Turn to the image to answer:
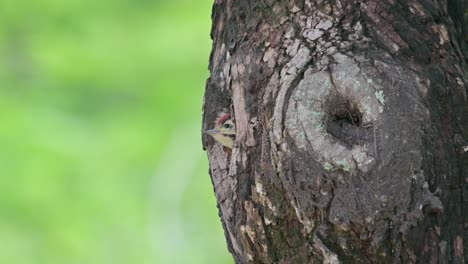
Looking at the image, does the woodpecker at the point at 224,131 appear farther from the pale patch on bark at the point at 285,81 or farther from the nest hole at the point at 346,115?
the nest hole at the point at 346,115

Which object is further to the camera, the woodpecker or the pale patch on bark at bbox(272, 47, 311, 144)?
the woodpecker

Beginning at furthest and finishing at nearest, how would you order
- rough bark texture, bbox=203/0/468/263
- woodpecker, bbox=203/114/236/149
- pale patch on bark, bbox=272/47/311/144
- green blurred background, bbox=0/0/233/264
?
1. green blurred background, bbox=0/0/233/264
2. woodpecker, bbox=203/114/236/149
3. pale patch on bark, bbox=272/47/311/144
4. rough bark texture, bbox=203/0/468/263

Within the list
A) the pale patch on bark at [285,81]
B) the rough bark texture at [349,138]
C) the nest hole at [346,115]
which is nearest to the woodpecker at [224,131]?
the rough bark texture at [349,138]

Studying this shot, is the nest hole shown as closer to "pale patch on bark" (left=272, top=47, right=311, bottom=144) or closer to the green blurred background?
"pale patch on bark" (left=272, top=47, right=311, bottom=144)

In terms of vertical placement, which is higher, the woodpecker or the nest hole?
the woodpecker

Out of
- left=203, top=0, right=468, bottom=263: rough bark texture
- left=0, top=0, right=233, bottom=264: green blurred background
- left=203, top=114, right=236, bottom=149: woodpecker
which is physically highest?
left=0, top=0, right=233, bottom=264: green blurred background

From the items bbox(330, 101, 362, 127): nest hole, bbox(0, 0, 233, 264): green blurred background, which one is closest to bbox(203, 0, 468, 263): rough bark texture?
bbox(330, 101, 362, 127): nest hole

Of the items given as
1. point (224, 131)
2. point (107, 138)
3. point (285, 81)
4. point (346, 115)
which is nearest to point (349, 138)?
point (346, 115)
